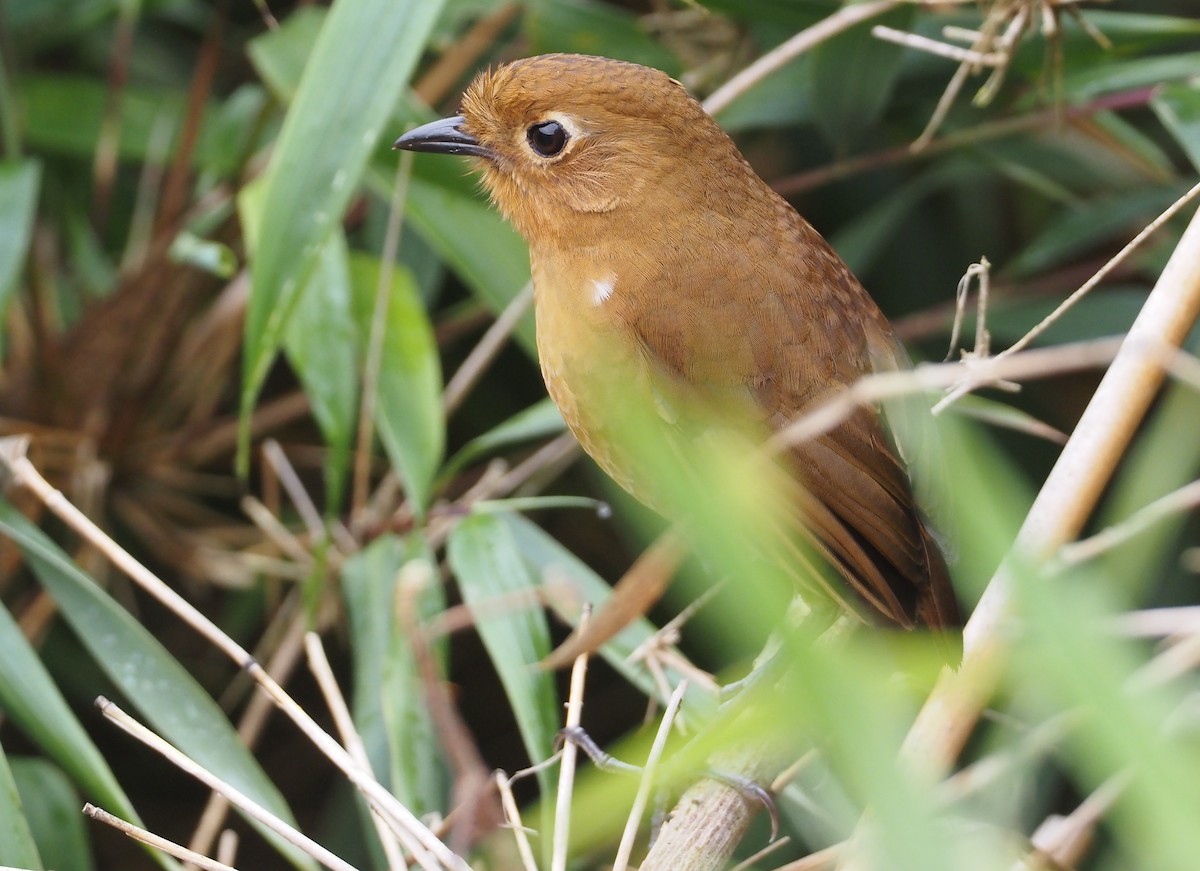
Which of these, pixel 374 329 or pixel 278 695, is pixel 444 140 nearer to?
pixel 374 329

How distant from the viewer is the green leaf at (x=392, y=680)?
1.89m

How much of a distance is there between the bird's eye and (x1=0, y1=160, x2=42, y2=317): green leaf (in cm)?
93

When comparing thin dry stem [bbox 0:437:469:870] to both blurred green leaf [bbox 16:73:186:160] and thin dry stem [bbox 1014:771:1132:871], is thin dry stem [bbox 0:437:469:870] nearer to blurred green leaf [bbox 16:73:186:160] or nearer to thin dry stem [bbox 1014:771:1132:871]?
thin dry stem [bbox 1014:771:1132:871]

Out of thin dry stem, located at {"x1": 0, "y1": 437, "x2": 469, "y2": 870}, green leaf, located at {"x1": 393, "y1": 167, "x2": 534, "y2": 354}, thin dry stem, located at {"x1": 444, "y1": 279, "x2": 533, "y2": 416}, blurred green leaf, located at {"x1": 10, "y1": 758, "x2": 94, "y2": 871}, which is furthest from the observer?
green leaf, located at {"x1": 393, "y1": 167, "x2": 534, "y2": 354}

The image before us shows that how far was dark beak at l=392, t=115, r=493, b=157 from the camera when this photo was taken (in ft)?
6.95

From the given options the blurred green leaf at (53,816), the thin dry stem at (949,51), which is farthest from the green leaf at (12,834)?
the thin dry stem at (949,51)

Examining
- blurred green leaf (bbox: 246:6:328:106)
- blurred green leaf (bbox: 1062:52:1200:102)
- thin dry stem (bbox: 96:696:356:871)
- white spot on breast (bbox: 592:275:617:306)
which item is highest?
blurred green leaf (bbox: 246:6:328:106)

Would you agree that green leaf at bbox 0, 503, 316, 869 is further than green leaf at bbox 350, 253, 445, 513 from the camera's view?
No

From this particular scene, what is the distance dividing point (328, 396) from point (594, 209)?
54 centimetres

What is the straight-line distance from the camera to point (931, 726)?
62.1 inches

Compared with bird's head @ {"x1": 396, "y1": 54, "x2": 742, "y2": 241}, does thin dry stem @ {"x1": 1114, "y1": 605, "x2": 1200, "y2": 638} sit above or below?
below

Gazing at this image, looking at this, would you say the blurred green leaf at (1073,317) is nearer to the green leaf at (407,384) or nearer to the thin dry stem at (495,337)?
the thin dry stem at (495,337)

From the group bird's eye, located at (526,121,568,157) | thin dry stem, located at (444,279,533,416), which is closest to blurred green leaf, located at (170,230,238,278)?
thin dry stem, located at (444,279,533,416)

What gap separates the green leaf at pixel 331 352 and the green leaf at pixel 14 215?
471 millimetres
